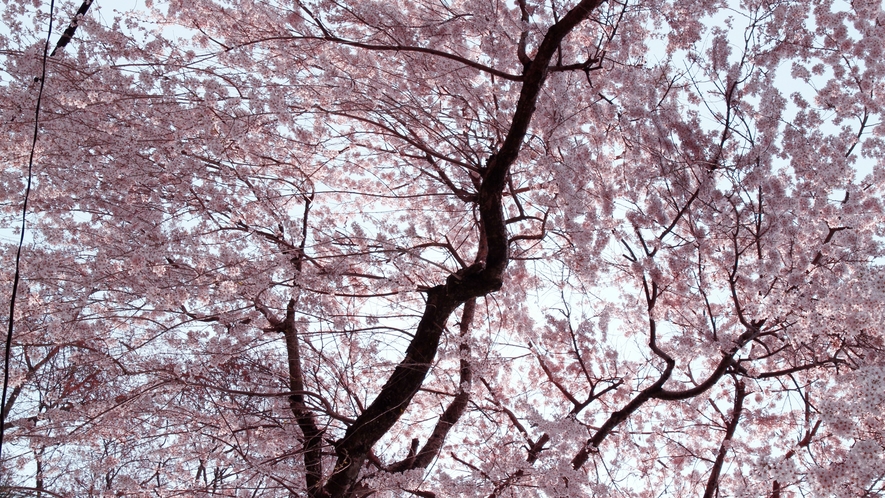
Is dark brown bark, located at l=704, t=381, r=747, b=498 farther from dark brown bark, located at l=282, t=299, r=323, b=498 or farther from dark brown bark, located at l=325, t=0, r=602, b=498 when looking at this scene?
dark brown bark, located at l=282, t=299, r=323, b=498

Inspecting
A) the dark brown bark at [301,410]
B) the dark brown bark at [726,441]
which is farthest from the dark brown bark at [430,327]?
the dark brown bark at [726,441]

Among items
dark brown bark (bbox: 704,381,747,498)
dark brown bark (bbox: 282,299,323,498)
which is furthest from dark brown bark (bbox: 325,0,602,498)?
dark brown bark (bbox: 704,381,747,498)

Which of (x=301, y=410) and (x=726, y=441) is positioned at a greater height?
(x=726, y=441)

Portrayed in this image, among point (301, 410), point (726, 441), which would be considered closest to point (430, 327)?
point (301, 410)

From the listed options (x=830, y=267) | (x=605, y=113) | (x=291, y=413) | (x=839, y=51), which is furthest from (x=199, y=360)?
(x=839, y=51)

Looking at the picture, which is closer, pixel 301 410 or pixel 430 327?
pixel 430 327

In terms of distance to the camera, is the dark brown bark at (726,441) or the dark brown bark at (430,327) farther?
the dark brown bark at (726,441)

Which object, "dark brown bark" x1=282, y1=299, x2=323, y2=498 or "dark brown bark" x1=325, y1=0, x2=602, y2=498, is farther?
"dark brown bark" x1=282, y1=299, x2=323, y2=498

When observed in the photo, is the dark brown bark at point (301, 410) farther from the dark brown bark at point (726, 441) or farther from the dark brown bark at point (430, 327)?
the dark brown bark at point (726, 441)

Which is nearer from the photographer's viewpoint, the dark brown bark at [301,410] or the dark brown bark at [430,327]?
the dark brown bark at [430,327]

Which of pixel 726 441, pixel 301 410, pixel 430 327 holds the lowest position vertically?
pixel 301 410

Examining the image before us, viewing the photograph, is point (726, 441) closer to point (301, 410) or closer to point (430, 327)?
point (430, 327)

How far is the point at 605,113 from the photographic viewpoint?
5074 millimetres

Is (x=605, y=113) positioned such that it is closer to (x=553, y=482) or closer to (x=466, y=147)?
(x=466, y=147)
